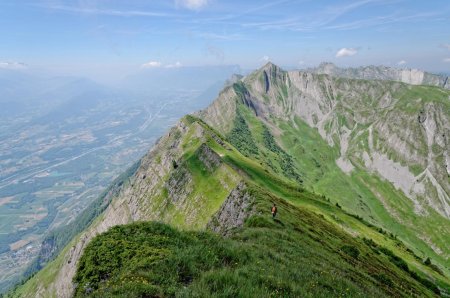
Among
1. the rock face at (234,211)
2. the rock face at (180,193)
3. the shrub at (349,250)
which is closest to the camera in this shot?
the shrub at (349,250)

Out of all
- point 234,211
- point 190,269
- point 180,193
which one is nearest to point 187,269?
point 190,269

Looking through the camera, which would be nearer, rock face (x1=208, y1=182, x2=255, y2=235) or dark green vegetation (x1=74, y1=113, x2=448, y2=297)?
dark green vegetation (x1=74, y1=113, x2=448, y2=297)

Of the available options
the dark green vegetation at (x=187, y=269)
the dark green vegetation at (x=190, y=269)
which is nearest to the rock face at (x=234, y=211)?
the dark green vegetation at (x=190, y=269)

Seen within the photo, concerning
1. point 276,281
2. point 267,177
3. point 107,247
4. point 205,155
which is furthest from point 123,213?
point 276,281

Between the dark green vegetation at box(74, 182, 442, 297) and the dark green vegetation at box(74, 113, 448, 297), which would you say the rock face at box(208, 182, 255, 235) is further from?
the dark green vegetation at box(74, 182, 442, 297)

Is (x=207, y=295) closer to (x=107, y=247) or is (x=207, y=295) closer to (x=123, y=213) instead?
(x=107, y=247)

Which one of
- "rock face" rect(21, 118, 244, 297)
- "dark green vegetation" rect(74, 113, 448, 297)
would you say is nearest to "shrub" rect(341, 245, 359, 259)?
"dark green vegetation" rect(74, 113, 448, 297)

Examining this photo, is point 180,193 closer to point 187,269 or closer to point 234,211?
point 234,211

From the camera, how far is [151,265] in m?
21.5

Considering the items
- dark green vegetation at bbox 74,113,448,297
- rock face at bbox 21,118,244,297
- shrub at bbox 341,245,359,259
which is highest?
dark green vegetation at bbox 74,113,448,297

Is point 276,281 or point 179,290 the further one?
point 276,281

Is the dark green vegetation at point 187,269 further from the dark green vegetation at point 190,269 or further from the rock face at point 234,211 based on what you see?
the rock face at point 234,211

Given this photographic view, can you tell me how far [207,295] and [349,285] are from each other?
16.2 meters

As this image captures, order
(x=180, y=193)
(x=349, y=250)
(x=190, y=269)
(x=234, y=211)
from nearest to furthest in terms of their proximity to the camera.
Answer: (x=190, y=269) → (x=349, y=250) → (x=234, y=211) → (x=180, y=193)
